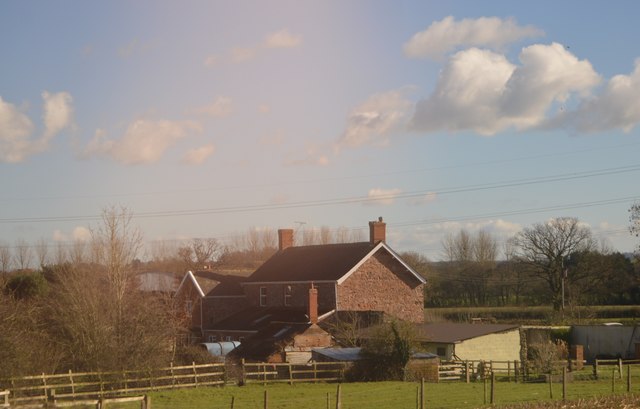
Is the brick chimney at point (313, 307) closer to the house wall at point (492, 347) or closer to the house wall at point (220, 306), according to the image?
the house wall at point (492, 347)

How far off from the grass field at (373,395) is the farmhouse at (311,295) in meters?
11.4

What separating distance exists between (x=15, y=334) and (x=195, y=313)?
30.6m

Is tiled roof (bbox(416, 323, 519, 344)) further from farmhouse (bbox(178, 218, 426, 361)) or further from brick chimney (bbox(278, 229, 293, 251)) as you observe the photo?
brick chimney (bbox(278, 229, 293, 251))

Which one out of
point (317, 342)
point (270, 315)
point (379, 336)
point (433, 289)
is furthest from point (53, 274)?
point (433, 289)

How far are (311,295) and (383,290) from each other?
7.00m

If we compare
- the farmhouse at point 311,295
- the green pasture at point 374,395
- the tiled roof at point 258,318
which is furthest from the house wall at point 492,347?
the tiled roof at point 258,318

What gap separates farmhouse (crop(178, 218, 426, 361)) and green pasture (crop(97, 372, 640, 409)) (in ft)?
37.0

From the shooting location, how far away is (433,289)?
101750 millimetres

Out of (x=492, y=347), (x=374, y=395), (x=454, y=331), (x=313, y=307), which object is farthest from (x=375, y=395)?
(x=313, y=307)

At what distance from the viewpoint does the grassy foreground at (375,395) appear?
32.0m

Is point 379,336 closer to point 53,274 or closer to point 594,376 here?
point 594,376

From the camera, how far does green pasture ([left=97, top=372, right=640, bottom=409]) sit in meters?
32.2

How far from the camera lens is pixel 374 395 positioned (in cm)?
3559

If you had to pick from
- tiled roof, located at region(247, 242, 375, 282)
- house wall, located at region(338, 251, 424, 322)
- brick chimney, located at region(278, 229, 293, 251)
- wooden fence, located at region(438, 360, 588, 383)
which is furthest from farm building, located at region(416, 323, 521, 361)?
brick chimney, located at region(278, 229, 293, 251)
